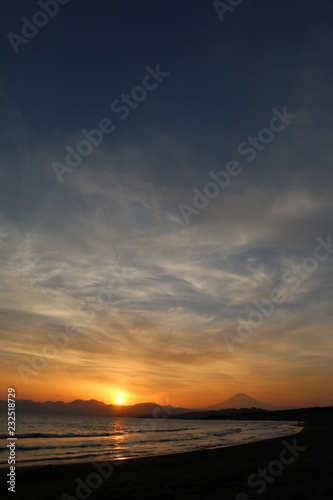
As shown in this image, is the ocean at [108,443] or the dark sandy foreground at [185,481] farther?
the ocean at [108,443]

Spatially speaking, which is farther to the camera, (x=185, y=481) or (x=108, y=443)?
(x=108, y=443)

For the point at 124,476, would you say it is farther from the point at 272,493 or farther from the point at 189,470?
the point at 272,493

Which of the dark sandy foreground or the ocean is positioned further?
the ocean

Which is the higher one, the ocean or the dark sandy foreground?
the dark sandy foreground

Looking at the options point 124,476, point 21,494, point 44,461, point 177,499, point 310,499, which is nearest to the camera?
point 310,499

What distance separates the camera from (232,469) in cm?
1986

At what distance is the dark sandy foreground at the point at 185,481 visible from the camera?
545 inches

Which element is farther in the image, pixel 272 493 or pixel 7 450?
pixel 7 450

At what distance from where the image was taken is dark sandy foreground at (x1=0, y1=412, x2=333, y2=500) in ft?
45.4

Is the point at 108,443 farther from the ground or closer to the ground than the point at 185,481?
closer to the ground

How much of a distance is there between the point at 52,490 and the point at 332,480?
11671 millimetres

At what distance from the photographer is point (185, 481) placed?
1666 centimetres

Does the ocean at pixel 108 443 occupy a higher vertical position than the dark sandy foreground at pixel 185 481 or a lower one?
lower

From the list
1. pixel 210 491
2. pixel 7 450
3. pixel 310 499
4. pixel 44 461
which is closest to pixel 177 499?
pixel 210 491
